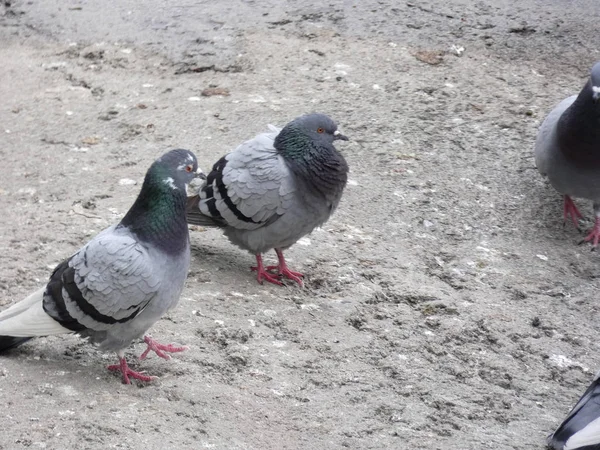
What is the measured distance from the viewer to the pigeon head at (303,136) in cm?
491

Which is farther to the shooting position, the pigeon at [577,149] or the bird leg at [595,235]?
the bird leg at [595,235]

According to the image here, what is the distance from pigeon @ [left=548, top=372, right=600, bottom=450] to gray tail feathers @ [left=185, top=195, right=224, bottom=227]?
2347mm

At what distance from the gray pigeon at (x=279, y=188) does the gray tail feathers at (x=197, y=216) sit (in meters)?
0.01

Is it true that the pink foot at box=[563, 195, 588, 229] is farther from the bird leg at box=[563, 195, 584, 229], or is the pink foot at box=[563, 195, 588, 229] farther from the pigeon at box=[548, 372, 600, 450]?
the pigeon at box=[548, 372, 600, 450]

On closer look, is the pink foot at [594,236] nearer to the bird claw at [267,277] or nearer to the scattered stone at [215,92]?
the bird claw at [267,277]

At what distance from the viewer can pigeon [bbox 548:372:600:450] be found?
3.37 meters

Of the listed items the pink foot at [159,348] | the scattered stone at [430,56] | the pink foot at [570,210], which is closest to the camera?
the pink foot at [159,348]

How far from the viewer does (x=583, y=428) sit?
3416 mm

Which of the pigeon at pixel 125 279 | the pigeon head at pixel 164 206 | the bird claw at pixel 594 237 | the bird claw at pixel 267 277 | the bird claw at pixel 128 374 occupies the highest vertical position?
the pigeon head at pixel 164 206

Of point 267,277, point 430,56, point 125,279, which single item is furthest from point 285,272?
point 430,56

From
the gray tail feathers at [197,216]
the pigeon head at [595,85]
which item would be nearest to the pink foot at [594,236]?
the pigeon head at [595,85]

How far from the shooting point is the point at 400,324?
4641 mm

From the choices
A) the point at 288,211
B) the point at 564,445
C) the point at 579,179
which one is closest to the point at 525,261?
the point at 579,179

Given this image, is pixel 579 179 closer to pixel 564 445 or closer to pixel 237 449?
pixel 564 445
